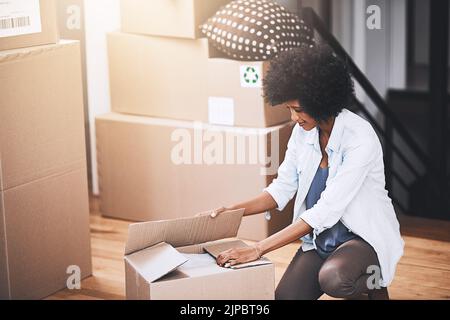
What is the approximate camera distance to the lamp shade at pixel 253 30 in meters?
3.43

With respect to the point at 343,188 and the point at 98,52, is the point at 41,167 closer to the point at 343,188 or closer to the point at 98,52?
the point at 343,188

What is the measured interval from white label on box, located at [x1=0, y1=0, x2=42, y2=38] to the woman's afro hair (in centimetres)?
92

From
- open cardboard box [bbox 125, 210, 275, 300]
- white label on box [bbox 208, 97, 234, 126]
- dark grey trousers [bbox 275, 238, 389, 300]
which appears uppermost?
white label on box [bbox 208, 97, 234, 126]

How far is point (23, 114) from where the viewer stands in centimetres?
290

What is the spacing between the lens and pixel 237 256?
95.4 inches

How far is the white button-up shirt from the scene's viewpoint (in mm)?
2510

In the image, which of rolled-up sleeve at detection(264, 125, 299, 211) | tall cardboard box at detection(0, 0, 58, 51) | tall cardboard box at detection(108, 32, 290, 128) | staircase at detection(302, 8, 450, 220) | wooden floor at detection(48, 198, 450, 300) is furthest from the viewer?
staircase at detection(302, 8, 450, 220)

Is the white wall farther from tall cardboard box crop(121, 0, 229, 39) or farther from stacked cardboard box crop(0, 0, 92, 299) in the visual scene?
stacked cardboard box crop(0, 0, 92, 299)

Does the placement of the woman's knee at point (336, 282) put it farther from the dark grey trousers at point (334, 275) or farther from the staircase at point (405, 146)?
the staircase at point (405, 146)

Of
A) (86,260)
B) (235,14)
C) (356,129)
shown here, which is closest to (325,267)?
(356,129)

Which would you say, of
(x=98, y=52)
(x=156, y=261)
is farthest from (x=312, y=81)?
(x=98, y=52)

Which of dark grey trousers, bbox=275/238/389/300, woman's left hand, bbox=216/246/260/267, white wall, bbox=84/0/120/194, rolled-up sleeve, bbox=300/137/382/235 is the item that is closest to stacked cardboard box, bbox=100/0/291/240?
white wall, bbox=84/0/120/194
